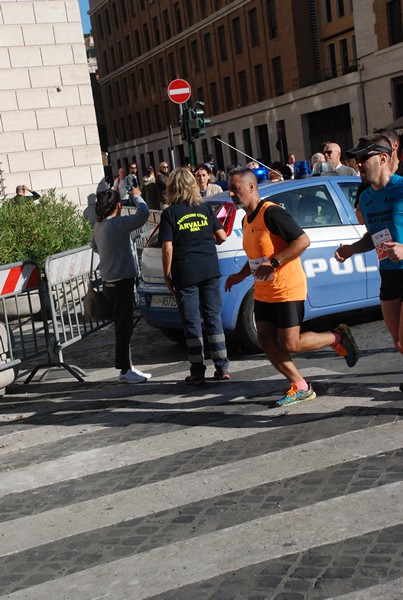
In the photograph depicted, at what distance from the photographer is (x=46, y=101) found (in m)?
20.9

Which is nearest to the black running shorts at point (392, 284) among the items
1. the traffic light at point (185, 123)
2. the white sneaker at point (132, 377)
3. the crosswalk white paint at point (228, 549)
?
the crosswalk white paint at point (228, 549)

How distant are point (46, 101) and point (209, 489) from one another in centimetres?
1708

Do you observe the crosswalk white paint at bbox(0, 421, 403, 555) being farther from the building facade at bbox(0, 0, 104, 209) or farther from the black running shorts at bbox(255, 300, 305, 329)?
the building facade at bbox(0, 0, 104, 209)

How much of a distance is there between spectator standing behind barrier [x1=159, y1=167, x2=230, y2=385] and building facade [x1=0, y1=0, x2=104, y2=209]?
1252 cm

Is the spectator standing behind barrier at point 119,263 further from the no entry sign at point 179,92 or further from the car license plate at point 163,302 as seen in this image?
the no entry sign at point 179,92

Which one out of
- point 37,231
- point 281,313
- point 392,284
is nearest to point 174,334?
point 281,313

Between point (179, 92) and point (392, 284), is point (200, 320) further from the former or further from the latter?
point (179, 92)

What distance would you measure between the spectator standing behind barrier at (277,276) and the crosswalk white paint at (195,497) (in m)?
0.40

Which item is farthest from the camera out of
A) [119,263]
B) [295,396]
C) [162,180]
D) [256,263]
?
[162,180]

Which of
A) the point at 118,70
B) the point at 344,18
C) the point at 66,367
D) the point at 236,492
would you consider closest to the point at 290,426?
the point at 236,492

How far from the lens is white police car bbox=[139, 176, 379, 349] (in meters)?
8.70

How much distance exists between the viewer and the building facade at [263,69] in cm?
4125

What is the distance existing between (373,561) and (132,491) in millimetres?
1750

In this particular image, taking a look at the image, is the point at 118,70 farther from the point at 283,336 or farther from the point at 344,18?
the point at 283,336
